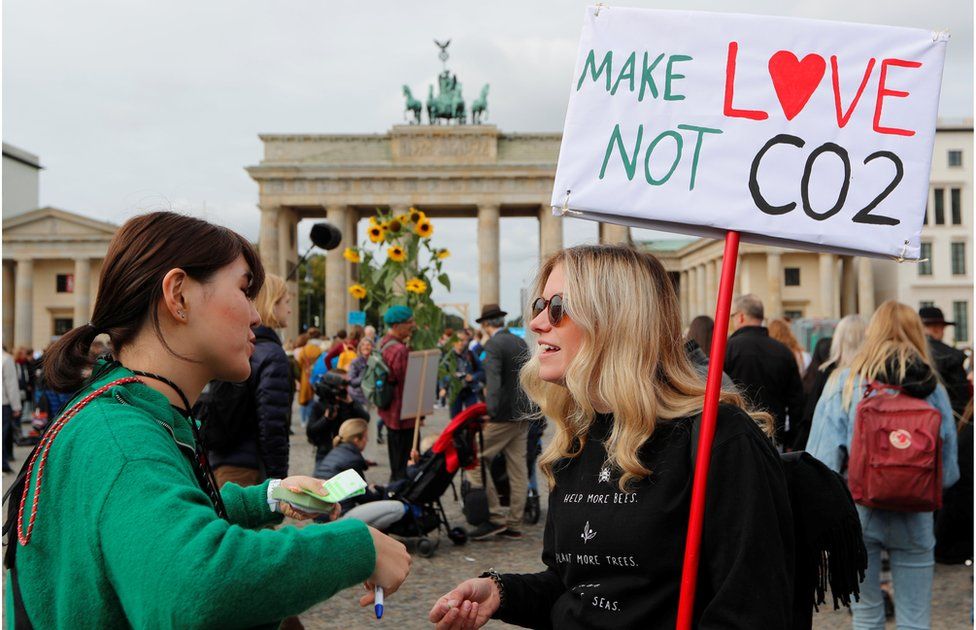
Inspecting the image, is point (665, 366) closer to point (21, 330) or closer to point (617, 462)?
point (617, 462)

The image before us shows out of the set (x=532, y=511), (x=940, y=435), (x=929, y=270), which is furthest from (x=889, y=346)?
(x=929, y=270)

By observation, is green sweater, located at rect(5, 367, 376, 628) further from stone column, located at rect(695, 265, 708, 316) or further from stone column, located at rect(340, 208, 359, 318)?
stone column, located at rect(695, 265, 708, 316)

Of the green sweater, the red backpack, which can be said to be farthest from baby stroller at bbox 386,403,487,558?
the green sweater

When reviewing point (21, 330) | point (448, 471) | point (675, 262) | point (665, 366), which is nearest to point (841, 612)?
point (448, 471)

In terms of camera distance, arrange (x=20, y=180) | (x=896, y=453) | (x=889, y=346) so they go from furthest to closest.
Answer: (x=20, y=180) < (x=889, y=346) < (x=896, y=453)

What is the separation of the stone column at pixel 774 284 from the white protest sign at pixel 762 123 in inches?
2293

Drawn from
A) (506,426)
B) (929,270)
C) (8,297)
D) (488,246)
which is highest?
(488,246)

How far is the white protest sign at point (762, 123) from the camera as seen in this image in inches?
76.9

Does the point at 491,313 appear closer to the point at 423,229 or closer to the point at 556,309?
the point at 423,229

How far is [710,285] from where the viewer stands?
211 feet

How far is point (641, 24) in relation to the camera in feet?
6.52

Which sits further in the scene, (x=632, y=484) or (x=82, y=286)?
(x=82, y=286)

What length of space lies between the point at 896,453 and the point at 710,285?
62.0 meters

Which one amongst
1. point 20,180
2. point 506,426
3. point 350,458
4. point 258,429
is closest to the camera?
point 258,429
